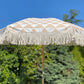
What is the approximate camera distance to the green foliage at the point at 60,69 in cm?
511

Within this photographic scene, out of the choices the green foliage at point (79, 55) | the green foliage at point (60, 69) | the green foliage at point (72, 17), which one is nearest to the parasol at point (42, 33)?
the green foliage at point (60, 69)

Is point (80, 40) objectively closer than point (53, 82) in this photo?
Yes

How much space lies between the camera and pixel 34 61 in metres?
5.62

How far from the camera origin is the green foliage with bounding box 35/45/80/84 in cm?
511

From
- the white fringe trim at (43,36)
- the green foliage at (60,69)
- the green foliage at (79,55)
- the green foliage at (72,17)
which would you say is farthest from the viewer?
the green foliage at (72,17)

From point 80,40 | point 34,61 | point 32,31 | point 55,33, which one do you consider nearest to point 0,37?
point 32,31

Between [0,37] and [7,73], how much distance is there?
286cm

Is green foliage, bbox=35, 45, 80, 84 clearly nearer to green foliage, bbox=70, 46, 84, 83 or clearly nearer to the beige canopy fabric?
green foliage, bbox=70, 46, 84, 83

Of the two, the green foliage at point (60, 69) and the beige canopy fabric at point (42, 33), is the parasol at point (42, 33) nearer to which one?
the beige canopy fabric at point (42, 33)

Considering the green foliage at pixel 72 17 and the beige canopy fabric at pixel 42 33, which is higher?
the green foliage at pixel 72 17

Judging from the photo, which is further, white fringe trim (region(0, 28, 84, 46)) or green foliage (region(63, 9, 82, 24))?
green foliage (region(63, 9, 82, 24))

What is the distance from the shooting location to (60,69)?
17.0ft

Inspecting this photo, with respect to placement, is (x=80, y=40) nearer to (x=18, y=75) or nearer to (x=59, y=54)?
(x=59, y=54)

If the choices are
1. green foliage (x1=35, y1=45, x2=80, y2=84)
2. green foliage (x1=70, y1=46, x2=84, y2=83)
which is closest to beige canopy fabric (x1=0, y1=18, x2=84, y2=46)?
green foliage (x1=35, y1=45, x2=80, y2=84)
